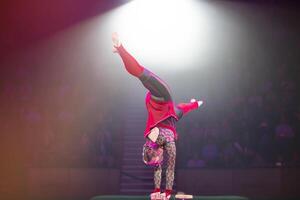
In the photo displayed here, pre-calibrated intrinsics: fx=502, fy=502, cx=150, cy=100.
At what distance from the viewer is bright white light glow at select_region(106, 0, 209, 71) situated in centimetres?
935

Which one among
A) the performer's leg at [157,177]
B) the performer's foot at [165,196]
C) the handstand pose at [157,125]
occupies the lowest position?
the performer's foot at [165,196]

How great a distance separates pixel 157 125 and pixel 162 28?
16.9ft

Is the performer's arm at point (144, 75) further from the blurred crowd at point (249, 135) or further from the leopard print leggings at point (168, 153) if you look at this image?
the blurred crowd at point (249, 135)

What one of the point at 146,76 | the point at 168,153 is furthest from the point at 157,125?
the point at 146,76

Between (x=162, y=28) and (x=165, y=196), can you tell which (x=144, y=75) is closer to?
(x=165, y=196)

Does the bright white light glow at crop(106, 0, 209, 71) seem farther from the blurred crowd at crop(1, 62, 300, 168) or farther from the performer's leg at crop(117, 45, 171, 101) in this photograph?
the performer's leg at crop(117, 45, 171, 101)

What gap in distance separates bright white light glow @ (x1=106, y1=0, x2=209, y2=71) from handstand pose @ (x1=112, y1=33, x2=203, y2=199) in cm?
470

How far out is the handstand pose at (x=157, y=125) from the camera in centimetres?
453

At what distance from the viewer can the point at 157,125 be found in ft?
Result: 15.3

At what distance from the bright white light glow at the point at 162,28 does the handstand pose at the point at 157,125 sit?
4.70 m

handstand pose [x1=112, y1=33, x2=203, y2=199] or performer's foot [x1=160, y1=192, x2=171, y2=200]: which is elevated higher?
handstand pose [x1=112, y1=33, x2=203, y2=199]

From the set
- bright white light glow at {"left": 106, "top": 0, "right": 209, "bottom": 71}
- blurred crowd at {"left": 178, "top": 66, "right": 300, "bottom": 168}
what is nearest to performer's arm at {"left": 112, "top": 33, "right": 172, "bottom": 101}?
blurred crowd at {"left": 178, "top": 66, "right": 300, "bottom": 168}

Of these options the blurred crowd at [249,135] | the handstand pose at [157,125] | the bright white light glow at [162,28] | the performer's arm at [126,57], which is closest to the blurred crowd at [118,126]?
the blurred crowd at [249,135]

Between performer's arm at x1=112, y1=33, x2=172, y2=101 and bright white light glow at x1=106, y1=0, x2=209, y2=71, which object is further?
bright white light glow at x1=106, y1=0, x2=209, y2=71
